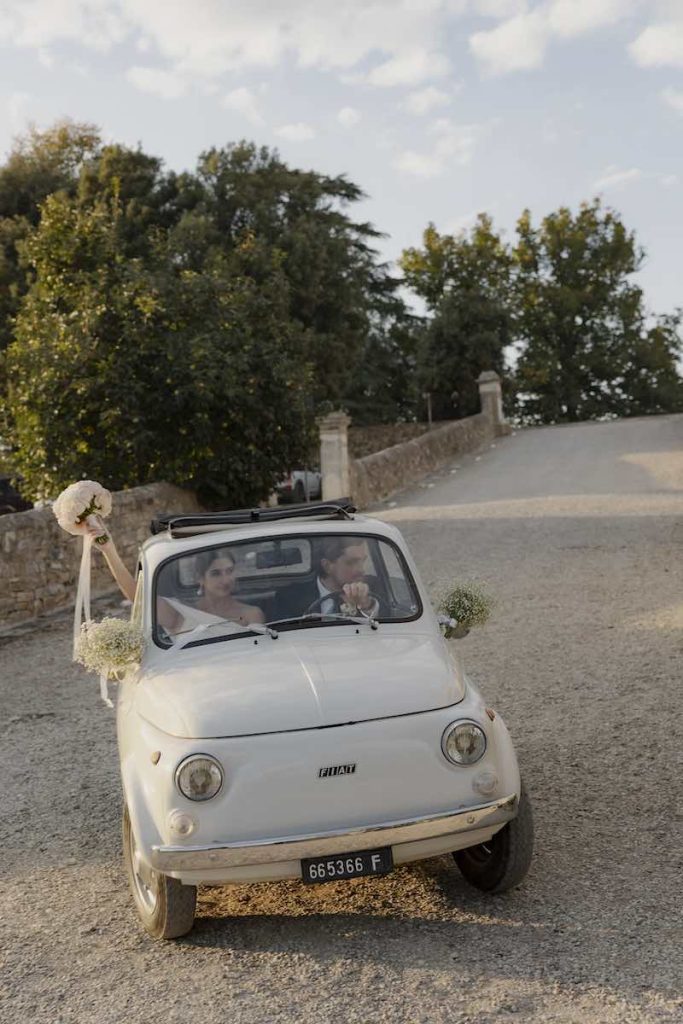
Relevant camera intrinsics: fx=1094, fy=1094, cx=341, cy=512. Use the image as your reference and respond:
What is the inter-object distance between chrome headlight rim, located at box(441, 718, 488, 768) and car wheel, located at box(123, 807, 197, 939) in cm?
119

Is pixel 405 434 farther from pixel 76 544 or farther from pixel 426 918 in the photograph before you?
pixel 426 918

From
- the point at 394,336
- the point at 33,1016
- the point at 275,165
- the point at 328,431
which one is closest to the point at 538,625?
the point at 33,1016

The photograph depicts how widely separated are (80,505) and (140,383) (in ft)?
38.1

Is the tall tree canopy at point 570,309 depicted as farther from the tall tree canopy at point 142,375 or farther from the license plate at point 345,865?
the license plate at point 345,865

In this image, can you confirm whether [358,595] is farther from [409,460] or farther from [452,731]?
[409,460]

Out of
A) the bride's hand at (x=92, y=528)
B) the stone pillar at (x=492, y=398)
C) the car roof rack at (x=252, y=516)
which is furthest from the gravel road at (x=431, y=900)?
Answer: the stone pillar at (x=492, y=398)

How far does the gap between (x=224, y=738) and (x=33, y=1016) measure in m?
1.23

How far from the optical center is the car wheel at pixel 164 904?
14.8 feet

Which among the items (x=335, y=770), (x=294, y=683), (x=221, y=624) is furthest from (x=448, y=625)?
(x=335, y=770)

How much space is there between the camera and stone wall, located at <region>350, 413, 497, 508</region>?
79.2ft

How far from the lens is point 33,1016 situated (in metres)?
4.08

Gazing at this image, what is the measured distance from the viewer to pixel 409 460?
27688 millimetres

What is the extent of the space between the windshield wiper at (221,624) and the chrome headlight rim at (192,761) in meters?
0.98

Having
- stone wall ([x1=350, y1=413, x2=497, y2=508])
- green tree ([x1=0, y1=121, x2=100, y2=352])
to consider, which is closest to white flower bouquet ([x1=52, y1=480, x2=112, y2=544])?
stone wall ([x1=350, y1=413, x2=497, y2=508])
